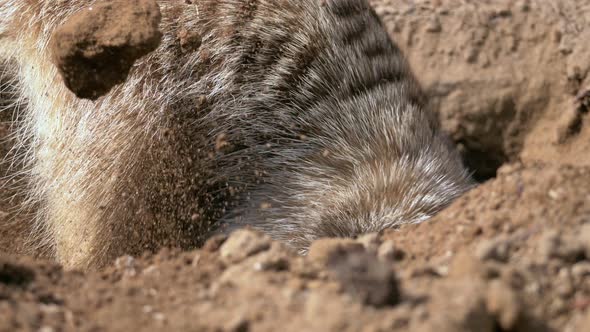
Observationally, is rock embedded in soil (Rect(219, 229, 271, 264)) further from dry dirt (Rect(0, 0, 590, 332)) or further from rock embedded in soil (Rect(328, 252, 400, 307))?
rock embedded in soil (Rect(328, 252, 400, 307))

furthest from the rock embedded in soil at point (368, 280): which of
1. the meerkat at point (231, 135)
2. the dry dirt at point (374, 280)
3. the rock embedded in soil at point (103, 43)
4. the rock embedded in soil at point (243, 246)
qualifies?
the meerkat at point (231, 135)

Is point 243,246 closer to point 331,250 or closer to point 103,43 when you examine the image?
point 331,250

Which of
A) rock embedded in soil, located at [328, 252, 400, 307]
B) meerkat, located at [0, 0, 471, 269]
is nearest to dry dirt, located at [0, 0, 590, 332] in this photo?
rock embedded in soil, located at [328, 252, 400, 307]

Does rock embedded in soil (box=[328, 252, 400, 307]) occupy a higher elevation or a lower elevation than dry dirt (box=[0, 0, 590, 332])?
higher

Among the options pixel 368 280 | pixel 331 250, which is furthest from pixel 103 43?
pixel 368 280

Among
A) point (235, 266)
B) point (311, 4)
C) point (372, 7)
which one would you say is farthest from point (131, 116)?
point (235, 266)

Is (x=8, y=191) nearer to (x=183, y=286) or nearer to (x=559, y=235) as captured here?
(x=183, y=286)
